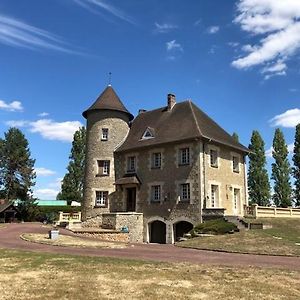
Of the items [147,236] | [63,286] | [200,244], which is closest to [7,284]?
[63,286]

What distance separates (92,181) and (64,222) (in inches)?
171

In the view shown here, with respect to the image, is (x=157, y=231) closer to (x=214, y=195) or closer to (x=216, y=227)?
(x=214, y=195)

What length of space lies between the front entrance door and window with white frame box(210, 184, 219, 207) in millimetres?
7090

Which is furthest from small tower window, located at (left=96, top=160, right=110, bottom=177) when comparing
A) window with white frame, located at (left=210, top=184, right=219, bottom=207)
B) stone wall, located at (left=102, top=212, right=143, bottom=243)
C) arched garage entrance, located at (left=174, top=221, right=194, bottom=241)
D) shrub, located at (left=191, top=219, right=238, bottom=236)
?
shrub, located at (left=191, top=219, right=238, bottom=236)

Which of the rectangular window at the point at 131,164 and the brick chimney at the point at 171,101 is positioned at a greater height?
the brick chimney at the point at 171,101

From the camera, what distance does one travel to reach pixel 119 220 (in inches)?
1187

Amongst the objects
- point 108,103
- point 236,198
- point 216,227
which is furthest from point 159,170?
point 108,103

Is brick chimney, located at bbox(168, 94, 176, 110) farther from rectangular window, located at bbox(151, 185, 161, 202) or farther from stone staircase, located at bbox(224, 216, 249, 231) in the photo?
stone staircase, located at bbox(224, 216, 249, 231)

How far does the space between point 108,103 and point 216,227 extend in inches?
666

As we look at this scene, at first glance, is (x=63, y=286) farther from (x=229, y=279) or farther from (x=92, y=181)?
(x=92, y=181)

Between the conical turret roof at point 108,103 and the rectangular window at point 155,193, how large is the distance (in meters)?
8.53

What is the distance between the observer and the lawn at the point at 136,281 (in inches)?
320

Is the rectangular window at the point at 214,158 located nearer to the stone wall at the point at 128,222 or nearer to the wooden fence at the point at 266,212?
the wooden fence at the point at 266,212

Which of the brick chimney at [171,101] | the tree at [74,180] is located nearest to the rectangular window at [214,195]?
the brick chimney at [171,101]
